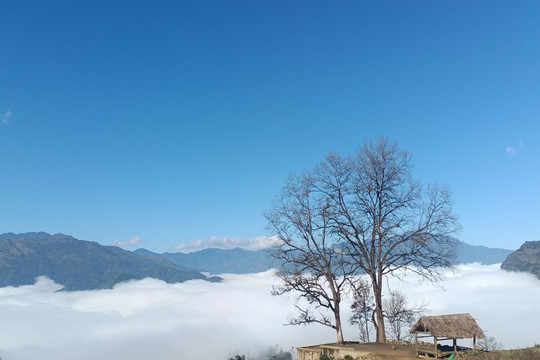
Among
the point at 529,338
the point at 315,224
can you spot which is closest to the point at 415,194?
the point at 315,224

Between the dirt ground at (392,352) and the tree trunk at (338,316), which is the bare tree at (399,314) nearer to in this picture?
the dirt ground at (392,352)

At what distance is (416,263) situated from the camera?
88.9ft

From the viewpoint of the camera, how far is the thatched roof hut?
24781 millimetres

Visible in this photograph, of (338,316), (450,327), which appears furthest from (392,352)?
(338,316)

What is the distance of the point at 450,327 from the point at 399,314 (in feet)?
108

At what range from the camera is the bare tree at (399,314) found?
31.1m

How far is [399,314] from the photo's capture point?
184 ft

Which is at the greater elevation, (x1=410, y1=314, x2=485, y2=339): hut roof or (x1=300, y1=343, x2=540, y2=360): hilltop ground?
(x1=410, y1=314, x2=485, y2=339): hut roof

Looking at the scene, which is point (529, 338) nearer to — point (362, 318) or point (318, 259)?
point (362, 318)

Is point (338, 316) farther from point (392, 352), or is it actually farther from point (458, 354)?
A: point (458, 354)

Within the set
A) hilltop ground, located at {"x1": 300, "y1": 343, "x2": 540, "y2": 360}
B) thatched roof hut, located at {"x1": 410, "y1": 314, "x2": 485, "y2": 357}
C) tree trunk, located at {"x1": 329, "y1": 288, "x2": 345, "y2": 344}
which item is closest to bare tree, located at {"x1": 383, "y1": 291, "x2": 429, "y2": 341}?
thatched roof hut, located at {"x1": 410, "y1": 314, "x2": 485, "y2": 357}

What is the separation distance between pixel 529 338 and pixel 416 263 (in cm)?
15985

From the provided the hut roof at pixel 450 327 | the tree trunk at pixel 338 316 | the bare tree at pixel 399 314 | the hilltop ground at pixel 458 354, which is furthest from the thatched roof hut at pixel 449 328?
the tree trunk at pixel 338 316

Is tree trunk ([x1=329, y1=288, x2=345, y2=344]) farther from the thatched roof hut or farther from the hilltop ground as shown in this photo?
the thatched roof hut
